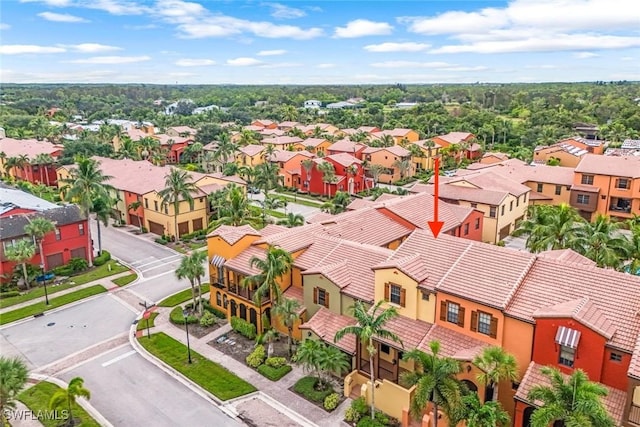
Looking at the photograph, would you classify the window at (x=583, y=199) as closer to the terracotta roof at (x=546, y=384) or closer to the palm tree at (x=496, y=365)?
the terracotta roof at (x=546, y=384)

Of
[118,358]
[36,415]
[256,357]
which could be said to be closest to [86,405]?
[36,415]

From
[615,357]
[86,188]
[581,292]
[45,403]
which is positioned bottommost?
[45,403]

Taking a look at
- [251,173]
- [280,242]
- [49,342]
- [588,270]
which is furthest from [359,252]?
[251,173]

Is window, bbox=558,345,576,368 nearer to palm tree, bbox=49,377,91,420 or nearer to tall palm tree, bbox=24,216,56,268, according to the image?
palm tree, bbox=49,377,91,420

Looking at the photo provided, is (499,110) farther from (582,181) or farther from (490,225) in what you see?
(490,225)

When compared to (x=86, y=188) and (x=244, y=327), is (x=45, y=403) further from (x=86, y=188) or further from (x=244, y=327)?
(x=86, y=188)

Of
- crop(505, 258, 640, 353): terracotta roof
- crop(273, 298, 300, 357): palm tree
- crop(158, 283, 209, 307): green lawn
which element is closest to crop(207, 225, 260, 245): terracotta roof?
crop(158, 283, 209, 307): green lawn

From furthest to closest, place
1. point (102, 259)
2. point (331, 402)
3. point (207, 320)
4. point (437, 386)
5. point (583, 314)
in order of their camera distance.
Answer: point (102, 259) → point (207, 320) → point (331, 402) → point (583, 314) → point (437, 386)

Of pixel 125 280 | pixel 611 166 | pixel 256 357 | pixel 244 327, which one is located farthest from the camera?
pixel 611 166
